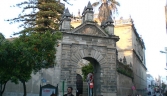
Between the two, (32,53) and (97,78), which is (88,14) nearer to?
(97,78)

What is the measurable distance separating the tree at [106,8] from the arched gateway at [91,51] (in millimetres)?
8293

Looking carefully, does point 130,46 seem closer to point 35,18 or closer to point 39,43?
point 35,18

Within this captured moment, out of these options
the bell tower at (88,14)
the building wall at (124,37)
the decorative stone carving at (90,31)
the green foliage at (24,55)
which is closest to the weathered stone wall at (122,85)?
the decorative stone carving at (90,31)

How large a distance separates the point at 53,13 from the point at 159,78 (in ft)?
498

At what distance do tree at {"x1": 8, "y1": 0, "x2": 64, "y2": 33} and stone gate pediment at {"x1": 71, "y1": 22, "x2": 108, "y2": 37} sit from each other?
339 cm

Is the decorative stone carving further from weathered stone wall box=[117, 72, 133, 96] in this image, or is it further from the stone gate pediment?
weathered stone wall box=[117, 72, 133, 96]

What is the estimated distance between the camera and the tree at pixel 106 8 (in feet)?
95.4

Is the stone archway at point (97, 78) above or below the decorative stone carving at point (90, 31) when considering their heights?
below

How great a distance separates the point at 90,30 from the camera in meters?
20.0

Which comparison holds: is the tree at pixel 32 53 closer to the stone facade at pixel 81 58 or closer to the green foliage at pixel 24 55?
the green foliage at pixel 24 55

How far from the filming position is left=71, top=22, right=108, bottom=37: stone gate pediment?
19.6 metres

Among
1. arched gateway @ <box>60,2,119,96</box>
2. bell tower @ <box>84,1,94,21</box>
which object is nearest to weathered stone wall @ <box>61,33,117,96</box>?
arched gateway @ <box>60,2,119,96</box>

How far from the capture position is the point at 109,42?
2047 centimetres

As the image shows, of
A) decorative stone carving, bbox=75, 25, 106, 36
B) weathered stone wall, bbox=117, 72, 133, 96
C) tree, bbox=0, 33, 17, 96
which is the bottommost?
weathered stone wall, bbox=117, 72, 133, 96
